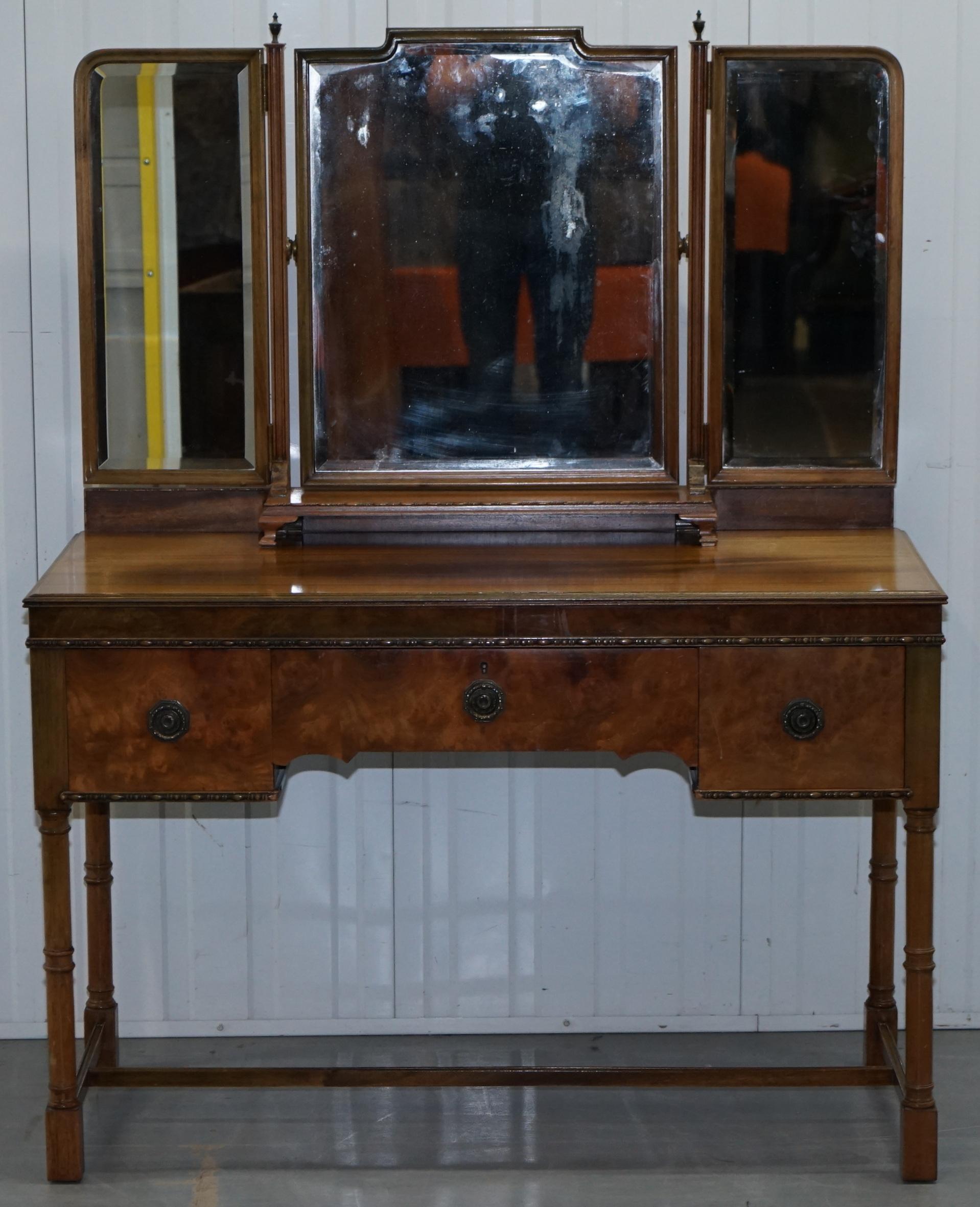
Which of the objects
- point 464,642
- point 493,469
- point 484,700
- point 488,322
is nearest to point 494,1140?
point 484,700

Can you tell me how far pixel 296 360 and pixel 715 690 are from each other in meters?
1.17

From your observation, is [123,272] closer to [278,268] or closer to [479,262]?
[278,268]

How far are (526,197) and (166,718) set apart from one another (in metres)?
1.25

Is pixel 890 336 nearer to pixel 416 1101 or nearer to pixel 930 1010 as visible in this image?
pixel 930 1010

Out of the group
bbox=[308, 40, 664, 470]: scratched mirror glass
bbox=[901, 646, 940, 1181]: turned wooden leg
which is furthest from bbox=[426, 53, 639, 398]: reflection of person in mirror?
bbox=[901, 646, 940, 1181]: turned wooden leg

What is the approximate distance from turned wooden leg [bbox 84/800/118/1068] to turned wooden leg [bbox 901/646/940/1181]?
5.34ft

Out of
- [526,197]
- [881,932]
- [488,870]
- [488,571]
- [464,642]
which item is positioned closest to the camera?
[464,642]

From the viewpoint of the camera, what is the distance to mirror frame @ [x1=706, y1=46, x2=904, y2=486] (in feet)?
10.3

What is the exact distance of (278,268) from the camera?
3.19 meters

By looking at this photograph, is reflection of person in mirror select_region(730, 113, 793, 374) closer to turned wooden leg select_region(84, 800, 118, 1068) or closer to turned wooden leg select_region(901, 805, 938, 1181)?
turned wooden leg select_region(901, 805, 938, 1181)

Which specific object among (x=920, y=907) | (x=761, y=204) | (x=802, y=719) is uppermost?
(x=761, y=204)

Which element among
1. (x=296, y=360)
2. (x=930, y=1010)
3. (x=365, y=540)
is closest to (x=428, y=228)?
(x=296, y=360)

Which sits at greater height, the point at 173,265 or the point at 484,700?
the point at 173,265

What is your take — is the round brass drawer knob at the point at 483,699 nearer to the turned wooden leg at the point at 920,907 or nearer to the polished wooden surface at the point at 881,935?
the turned wooden leg at the point at 920,907
